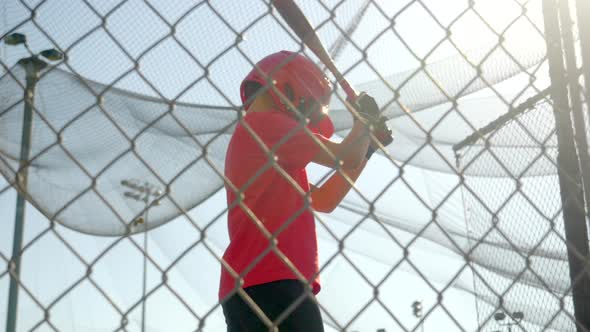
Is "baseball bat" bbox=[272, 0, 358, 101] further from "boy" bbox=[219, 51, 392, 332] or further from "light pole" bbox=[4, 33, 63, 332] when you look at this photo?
"light pole" bbox=[4, 33, 63, 332]

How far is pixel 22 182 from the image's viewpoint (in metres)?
1.85

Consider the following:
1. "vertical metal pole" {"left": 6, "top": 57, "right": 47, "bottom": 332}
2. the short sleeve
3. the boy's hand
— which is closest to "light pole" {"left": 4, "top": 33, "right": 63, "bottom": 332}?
"vertical metal pole" {"left": 6, "top": 57, "right": 47, "bottom": 332}

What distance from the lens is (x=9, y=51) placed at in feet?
9.16

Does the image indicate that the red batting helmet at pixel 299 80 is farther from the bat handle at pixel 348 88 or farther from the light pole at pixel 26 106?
the light pole at pixel 26 106

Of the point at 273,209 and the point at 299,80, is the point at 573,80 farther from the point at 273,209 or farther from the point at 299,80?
the point at 273,209

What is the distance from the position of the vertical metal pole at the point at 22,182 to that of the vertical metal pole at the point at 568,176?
145 cm

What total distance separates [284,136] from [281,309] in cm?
58

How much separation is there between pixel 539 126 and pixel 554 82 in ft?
9.95

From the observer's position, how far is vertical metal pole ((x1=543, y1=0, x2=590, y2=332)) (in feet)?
5.91

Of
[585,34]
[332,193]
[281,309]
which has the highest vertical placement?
[585,34]

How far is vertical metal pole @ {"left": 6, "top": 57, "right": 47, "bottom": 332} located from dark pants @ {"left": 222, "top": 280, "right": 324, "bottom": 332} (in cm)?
70

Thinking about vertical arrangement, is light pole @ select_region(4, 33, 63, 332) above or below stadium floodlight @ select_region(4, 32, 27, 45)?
below

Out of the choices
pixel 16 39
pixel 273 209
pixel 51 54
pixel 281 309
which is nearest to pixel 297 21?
pixel 273 209

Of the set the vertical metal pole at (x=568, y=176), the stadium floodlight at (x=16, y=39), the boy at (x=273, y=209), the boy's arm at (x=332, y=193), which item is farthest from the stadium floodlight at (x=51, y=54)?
the vertical metal pole at (x=568, y=176)
